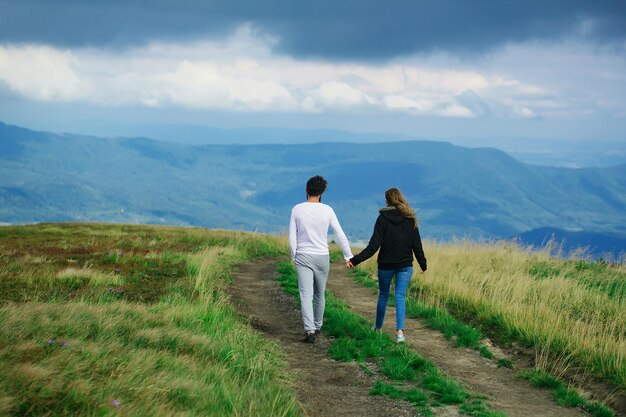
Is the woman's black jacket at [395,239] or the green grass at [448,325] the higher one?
the woman's black jacket at [395,239]

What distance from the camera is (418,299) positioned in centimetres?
→ 1598

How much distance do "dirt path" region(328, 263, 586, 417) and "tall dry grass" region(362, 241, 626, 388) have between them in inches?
31.0

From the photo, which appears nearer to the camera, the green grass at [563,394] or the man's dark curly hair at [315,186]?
the green grass at [563,394]

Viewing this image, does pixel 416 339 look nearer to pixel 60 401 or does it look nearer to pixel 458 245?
pixel 60 401

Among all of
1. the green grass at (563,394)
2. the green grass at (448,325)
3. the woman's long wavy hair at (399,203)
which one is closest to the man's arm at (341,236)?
the woman's long wavy hair at (399,203)

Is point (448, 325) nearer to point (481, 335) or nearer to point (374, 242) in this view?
point (481, 335)

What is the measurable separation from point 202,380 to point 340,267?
17.3 meters

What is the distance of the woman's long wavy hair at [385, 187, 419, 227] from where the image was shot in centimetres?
1131

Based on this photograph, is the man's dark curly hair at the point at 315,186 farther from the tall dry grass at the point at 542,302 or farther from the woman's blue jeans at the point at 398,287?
the tall dry grass at the point at 542,302

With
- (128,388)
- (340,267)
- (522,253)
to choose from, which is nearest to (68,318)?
(128,388)

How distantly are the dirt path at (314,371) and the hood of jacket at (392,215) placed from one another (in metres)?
2.29

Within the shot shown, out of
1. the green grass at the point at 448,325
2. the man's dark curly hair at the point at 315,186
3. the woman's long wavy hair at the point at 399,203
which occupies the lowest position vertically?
the green grass at the point at 448,325

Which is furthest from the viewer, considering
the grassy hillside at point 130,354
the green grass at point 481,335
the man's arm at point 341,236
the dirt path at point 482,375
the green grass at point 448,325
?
the green grass at point 448,325

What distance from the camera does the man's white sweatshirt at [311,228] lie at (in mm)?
11172
